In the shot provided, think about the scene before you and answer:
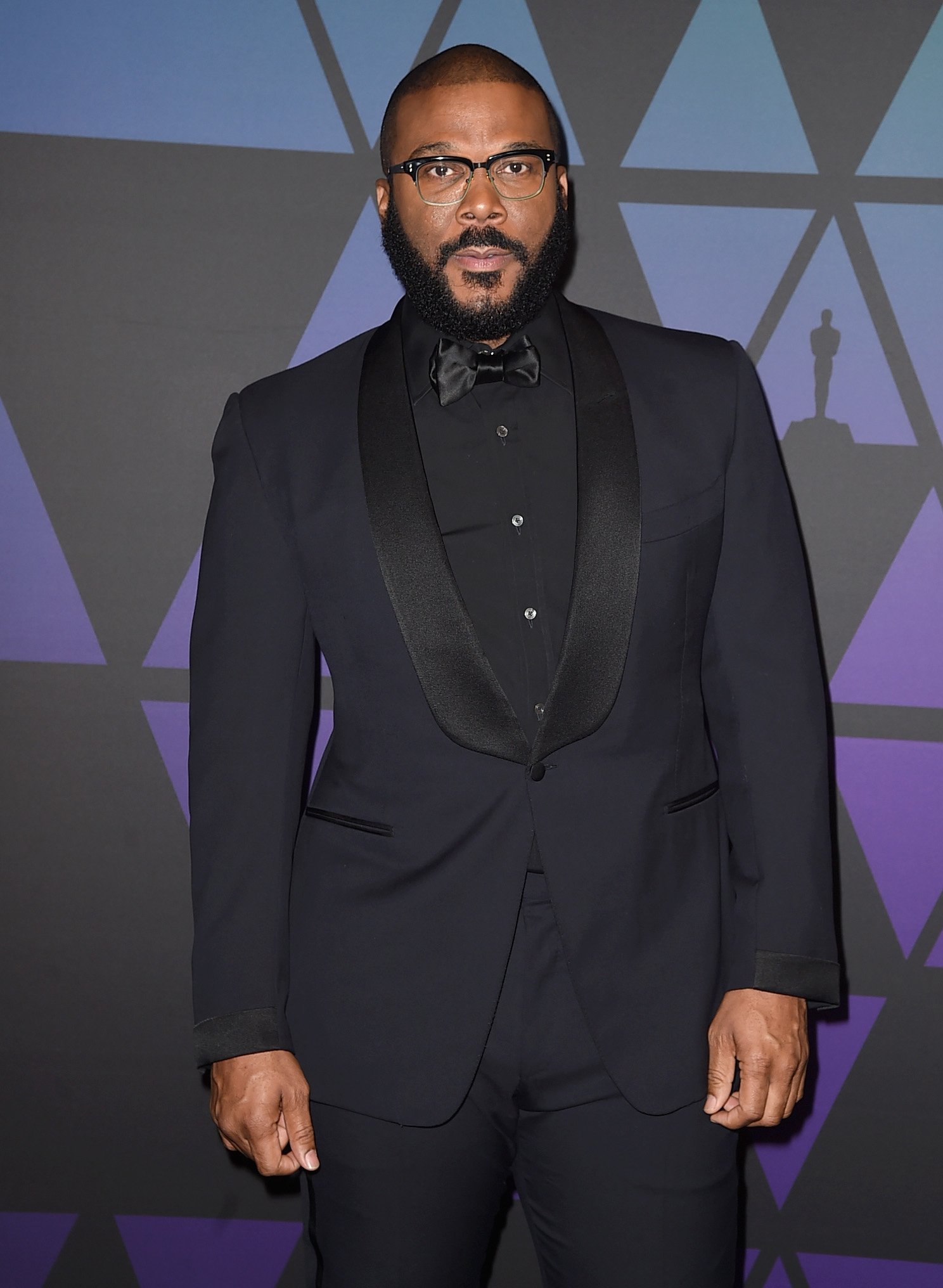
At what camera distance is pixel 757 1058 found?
160 cm

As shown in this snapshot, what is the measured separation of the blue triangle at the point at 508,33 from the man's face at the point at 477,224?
0.50m

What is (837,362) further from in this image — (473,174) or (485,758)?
(485,758)

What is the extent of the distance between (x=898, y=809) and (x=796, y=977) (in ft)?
2.77

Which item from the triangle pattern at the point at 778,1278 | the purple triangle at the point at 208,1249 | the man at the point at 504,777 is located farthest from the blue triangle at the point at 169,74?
the triangle pattern at the point at 778,1278

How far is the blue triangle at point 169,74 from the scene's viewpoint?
88.4 inches

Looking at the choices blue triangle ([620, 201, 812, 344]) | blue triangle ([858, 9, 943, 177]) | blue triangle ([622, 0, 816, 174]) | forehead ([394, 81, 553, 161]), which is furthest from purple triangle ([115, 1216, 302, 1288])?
blue triangle ([858, 9, 943, 177])

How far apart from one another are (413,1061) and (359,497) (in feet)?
2.43

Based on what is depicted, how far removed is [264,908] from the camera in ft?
5.60

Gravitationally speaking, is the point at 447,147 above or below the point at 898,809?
above

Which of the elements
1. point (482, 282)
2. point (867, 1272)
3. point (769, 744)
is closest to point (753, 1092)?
point (769, 744)

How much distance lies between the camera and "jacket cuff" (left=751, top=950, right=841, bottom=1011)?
161cm

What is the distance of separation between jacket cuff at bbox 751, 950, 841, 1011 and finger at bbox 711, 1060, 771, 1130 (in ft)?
0.31

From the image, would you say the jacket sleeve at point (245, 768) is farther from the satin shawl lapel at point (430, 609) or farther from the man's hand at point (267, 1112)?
the satin shawl lapel at point (430, 609)

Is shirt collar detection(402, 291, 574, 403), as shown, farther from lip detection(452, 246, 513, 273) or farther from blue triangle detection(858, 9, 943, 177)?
blue triangle detection(858, 9, 943, 177)
